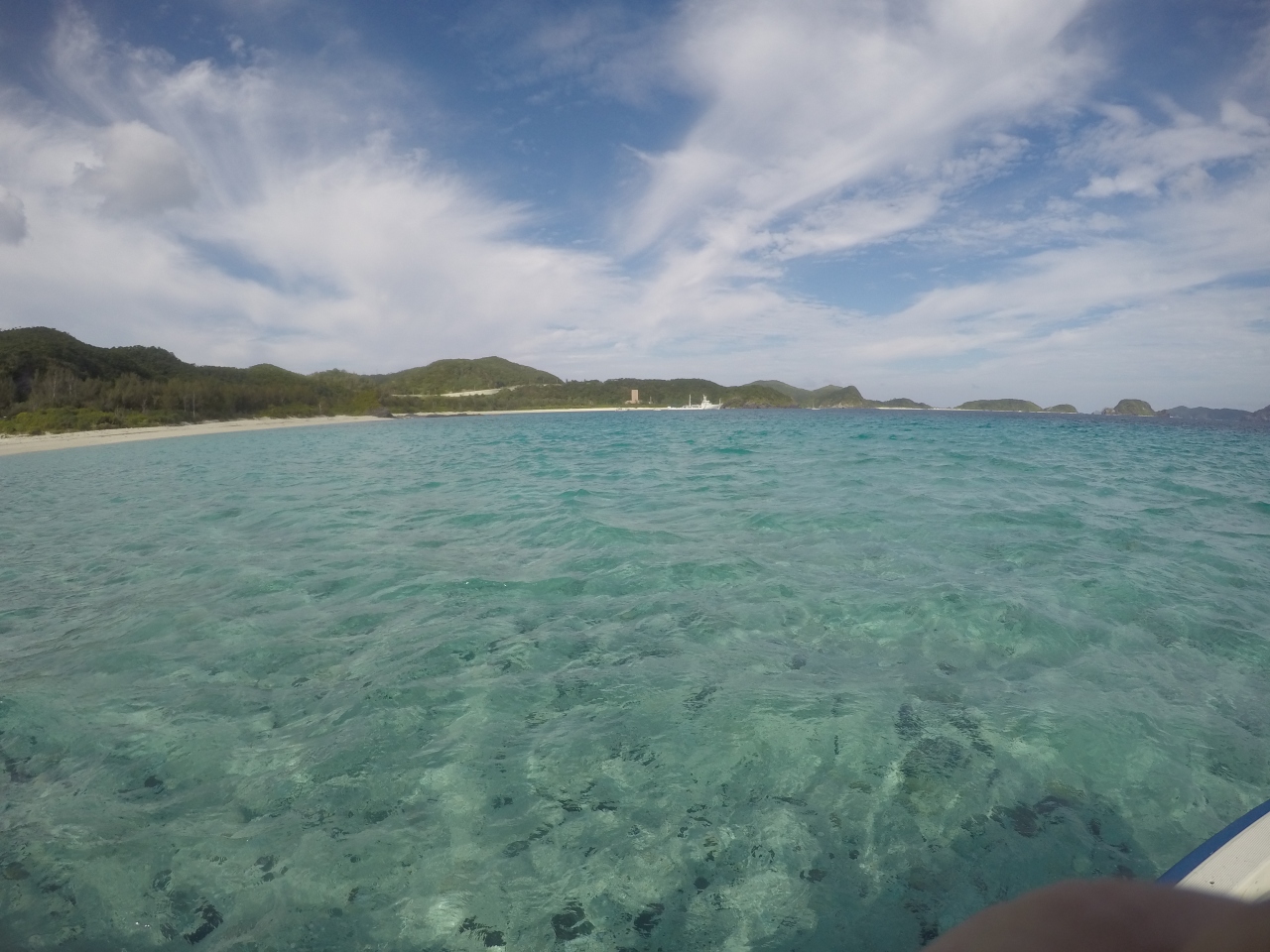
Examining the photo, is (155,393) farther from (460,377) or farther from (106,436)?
(460,377)

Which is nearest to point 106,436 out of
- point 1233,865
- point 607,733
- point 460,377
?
point 607,733

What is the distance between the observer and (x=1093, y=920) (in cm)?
70

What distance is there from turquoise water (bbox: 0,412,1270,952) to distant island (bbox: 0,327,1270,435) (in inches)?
2315

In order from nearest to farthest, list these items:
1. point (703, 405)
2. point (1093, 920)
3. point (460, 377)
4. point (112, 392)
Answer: point (1093, 920)
point (112, 392)
point (703, 405)
point (460, 377)

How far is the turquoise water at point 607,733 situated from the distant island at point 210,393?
5879 cm

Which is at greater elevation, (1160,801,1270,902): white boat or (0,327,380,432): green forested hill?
Answer: (0,327,380,432): green forested hill

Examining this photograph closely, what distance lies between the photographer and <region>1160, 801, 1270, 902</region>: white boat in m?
2.03

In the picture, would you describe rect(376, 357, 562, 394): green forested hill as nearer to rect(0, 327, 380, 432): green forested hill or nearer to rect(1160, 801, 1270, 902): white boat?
rect(0, 327, 380, 432): green forested hill

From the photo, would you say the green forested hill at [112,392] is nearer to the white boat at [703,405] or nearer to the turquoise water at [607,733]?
the turquoise water at [607,733]

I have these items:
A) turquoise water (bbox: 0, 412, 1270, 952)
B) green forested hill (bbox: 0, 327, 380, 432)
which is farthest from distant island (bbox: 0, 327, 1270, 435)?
turquoise water (bbox: 0, 412, 1270, 952)

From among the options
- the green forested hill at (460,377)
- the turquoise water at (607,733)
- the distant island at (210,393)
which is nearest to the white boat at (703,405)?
the distant island at (210,393)

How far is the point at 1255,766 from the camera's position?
13.4 ft

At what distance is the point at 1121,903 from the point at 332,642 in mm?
6240

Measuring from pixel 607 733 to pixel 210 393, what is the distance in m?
86.4
